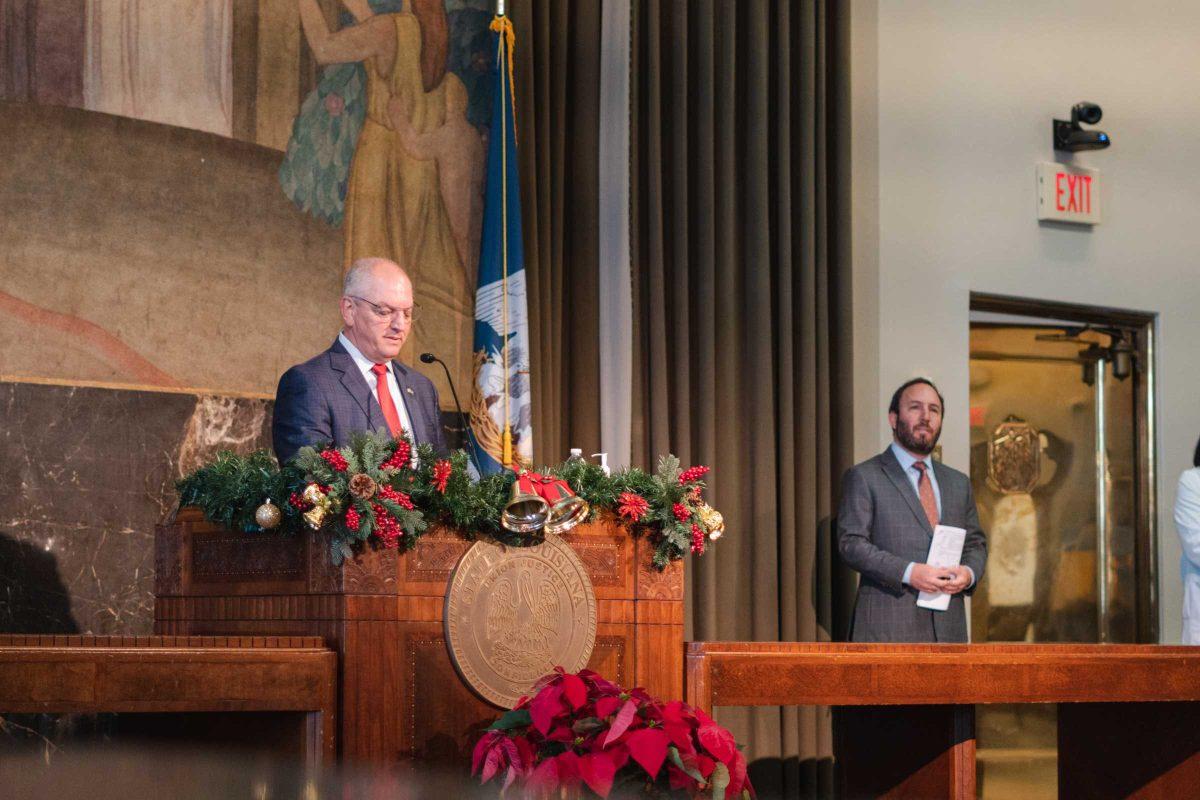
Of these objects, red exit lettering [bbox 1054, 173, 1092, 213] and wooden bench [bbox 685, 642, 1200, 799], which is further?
red exit lettering [bbox 1054, 173, 1092, 213]

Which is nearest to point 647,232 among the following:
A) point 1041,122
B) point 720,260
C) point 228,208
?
point 720,260

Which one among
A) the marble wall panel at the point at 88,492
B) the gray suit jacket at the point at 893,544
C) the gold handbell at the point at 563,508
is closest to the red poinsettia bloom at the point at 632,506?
the gold handbell at the point at 563,508

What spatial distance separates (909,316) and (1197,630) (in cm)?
192

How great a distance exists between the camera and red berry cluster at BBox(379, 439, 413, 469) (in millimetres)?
2990

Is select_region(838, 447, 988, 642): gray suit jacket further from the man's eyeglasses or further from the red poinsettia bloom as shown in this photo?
the man's eyeglasses

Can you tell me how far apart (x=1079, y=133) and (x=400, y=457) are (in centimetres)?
486

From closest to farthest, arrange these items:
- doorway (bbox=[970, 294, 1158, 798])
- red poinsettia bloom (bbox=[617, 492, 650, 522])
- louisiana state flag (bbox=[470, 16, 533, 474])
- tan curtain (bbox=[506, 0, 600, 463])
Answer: red poinsettia bloom (bbox=[617, 492, 650, 522]), louisiana state flag (bbox=[470, 16, 533, 474]), tan curtain (bbox=[506, 0, 600, 463]), doorway (bbox=[970, 294, 1158, 798])

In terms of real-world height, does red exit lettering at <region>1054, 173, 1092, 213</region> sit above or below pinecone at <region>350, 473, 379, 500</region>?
above

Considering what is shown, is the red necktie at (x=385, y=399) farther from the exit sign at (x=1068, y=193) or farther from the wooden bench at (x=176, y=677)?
the exit sign at (x=1068, y=193)

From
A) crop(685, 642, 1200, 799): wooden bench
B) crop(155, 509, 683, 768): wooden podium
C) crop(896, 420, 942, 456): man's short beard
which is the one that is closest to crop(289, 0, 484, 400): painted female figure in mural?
crop(896, 420, 942, 456): man's short beard

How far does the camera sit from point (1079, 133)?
6.86 m

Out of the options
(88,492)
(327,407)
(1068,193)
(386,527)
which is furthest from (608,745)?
(1068,193)

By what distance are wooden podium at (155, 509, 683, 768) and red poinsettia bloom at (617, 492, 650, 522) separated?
6cm

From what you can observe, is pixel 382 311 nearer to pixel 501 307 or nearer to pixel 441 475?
pixel 441 475
